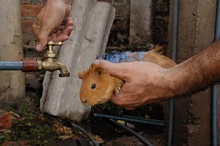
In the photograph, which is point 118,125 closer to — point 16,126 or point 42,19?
point 16,126

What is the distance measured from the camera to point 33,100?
11.1 feet

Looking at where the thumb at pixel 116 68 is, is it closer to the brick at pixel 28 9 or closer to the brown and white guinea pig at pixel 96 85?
the brown and white guinea pig at pixel 96 85

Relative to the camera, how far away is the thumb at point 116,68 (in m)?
1.49

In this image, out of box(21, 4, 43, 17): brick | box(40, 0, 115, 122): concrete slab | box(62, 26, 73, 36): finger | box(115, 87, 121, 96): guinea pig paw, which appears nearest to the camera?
box(115, 87, 121, 96): guinea pig paw

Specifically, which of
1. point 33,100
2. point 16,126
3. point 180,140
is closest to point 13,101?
point 33,100

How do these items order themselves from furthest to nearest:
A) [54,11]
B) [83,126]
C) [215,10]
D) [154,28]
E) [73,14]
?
[154,28]
[73,14]
[83,126]
[215,10]
[54,11]

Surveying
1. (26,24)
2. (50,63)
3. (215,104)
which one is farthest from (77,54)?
(50,63)

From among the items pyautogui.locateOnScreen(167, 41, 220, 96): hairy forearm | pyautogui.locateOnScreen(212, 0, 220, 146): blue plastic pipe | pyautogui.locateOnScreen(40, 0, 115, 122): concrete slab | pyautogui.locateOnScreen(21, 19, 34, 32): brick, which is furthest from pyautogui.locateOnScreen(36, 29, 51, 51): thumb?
pyautogui.locateOnScreen(21, 19, 34, 32): brick

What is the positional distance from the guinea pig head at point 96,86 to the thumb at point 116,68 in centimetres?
2

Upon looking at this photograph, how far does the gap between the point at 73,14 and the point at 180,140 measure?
1417mm

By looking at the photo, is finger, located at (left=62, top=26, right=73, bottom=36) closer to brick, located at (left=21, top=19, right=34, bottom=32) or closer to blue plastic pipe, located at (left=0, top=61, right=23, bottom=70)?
blue plastic pipe, located at (left=0, top=61, right=23, bottom=70)

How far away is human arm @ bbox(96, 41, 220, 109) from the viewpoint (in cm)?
148

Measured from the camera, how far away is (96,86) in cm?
147

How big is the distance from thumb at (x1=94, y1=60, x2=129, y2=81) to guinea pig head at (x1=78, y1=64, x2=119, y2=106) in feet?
0.05
